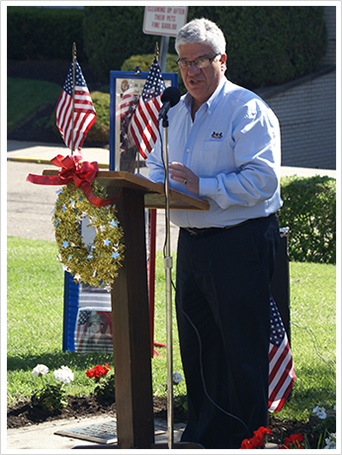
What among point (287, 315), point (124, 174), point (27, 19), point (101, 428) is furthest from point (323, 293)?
point (27, 19)

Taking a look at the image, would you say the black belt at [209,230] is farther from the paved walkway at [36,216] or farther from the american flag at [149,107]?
the american flag at [149,107]

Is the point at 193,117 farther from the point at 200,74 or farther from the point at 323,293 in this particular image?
the point at 323,293

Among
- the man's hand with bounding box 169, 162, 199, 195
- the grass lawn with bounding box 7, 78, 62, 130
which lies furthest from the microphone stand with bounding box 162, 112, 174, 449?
the grass lawn with bounding box 7, 78, 62, 130

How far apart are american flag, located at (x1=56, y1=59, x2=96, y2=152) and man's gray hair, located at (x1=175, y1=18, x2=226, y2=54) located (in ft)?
8.21

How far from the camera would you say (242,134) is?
3410 mm

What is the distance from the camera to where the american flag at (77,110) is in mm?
5840

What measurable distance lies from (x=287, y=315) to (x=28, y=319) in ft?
10.7

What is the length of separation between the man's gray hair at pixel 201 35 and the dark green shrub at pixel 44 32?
947 inches

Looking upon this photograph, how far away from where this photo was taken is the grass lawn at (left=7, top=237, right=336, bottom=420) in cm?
493

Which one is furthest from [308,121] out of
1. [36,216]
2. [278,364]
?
[278,364]

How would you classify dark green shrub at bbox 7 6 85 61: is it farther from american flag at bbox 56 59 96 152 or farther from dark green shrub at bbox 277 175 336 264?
american flag at bbox 56 59 96 152

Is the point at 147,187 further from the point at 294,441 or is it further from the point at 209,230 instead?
the point at 294,441

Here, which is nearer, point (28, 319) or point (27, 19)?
point (28, 319)

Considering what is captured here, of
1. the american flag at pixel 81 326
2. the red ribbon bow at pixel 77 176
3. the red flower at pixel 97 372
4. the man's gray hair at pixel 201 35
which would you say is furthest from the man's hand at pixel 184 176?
the american flag at pixel 81 326
